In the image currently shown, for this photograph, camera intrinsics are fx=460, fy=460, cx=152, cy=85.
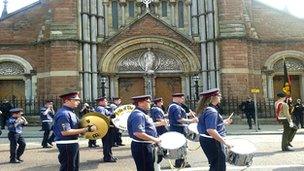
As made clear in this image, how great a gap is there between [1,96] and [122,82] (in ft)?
23.0

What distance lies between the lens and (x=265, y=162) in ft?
35.9

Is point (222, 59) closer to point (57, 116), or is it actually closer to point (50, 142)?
point (50, 142)

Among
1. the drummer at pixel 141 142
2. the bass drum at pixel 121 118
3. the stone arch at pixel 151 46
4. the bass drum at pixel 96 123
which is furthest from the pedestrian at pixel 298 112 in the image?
the drummer at pixel 141 142

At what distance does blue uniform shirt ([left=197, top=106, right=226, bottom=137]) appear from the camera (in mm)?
7155

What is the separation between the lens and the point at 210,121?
716cm

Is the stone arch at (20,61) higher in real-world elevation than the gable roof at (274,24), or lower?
lower

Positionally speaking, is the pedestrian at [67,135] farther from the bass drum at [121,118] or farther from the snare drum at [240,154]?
the bass drum at [121,118]

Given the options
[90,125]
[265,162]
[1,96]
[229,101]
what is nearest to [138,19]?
[229,101]

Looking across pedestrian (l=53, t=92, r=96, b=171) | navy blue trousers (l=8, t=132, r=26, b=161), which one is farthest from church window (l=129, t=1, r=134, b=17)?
pedestrian (l=53, t=92, r=96, b=171)

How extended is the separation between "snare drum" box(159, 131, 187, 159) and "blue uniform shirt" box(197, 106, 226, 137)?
488mm

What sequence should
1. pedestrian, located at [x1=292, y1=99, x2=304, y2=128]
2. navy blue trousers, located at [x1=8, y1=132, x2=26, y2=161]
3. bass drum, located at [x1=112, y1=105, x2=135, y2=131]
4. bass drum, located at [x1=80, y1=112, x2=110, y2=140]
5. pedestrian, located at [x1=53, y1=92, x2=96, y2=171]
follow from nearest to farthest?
pedestrian, located at [x1=53, y1=92, x2=96, y2=171] < bass drum, located at [x1=80, y1=112, x2=110, y2=140] < bass drum, located at [x1=112, y1=105, x2=135, y2=131] < navy blue trousers, located at [x1=8, y1=132, x2=26, y2=161] < pedestrian, located at [x1=292, y1=99, x2=304, y2=128]

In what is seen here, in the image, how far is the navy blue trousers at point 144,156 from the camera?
7379 millimetres

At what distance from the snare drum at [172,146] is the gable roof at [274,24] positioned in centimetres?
2042

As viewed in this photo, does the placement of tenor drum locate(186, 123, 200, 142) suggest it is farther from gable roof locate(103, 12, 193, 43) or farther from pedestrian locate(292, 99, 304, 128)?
gable roof locate(103, 12, 193, 43)
